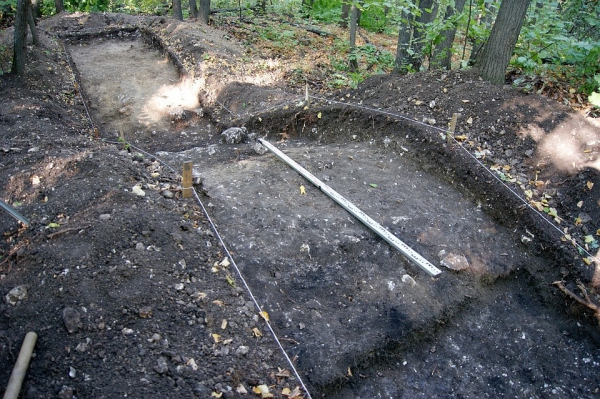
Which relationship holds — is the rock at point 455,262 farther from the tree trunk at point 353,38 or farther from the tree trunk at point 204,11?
the tree trunk at point 204,11

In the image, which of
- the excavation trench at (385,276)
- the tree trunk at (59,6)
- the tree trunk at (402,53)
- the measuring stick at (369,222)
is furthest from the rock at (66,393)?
the tree trunk at (59,6)

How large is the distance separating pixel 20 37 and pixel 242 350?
286 inches

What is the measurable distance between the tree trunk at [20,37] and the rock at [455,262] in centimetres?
774

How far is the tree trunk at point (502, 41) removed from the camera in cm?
569

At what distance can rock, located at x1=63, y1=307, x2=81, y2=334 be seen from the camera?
2.81 metres

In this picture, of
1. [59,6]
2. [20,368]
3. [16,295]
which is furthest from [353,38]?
[59,6]

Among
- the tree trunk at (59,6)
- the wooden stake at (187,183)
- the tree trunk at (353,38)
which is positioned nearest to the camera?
→ the wooden stake at (187,183)

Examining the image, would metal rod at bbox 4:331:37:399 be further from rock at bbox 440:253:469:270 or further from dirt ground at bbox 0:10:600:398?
rock at bbox 440:253:469:270

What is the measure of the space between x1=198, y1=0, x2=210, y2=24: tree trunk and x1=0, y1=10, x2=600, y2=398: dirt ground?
7.93 m

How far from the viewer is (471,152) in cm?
525

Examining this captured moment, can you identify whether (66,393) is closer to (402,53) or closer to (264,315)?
(264,315)

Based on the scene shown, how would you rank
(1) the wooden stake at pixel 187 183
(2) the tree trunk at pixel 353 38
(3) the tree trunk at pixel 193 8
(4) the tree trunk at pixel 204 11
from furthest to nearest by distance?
(3) the tree trunk at pixel 193 8 → (4) the tree trunk at pixel 204 11 → (2) the tree trunk at pixel 353 38 → (1) the wooden stake at pixel 187 183

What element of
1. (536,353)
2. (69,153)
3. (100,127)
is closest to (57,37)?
(100,127)

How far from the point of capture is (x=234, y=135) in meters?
6.72
